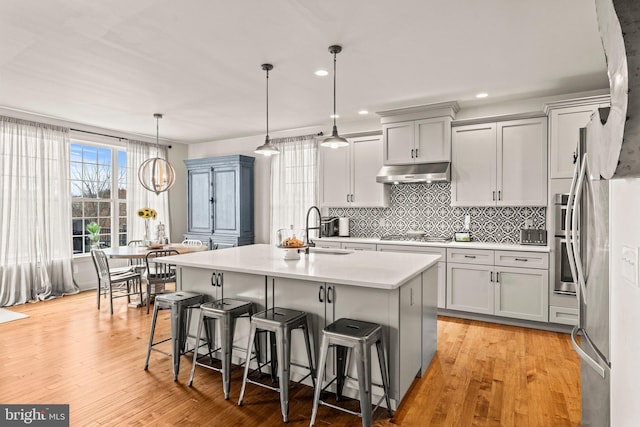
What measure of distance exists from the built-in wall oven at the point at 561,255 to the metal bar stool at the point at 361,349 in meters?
2.58

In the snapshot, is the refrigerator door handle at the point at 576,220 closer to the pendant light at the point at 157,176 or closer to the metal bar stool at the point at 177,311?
the metal bar stool at the point at 177,311

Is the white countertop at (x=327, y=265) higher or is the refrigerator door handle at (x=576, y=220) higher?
the refrigerator door handle at (x=576, y=220)

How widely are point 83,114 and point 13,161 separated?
43.0 inches

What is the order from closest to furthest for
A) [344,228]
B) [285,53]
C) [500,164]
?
[285,53]
[500,164]
[344,228]

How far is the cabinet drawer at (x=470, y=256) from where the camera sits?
414cm

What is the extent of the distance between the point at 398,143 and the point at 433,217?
1.15m

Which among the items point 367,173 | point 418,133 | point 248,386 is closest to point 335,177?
point 367,173

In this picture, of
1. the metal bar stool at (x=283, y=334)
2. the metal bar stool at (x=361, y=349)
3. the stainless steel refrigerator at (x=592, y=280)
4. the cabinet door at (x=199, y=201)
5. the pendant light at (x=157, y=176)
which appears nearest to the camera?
the stainless steel refrigerator at (x=592, y=280)

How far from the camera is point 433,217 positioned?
5.05 meters

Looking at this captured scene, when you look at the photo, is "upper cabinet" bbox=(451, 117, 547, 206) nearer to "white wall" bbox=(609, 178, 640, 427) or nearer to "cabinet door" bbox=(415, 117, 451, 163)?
"cabinet door" bbox=(415, 117, 451, 163)

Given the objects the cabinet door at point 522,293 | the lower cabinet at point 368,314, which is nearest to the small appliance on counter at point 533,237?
the cabinet door at point 522,293

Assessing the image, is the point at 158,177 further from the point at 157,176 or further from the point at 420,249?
the point at 420,249

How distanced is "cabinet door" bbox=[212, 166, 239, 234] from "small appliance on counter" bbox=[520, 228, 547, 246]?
4346 mm

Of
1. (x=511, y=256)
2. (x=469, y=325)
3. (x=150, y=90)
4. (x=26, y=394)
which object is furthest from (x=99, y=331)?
(x=511, y=256)
